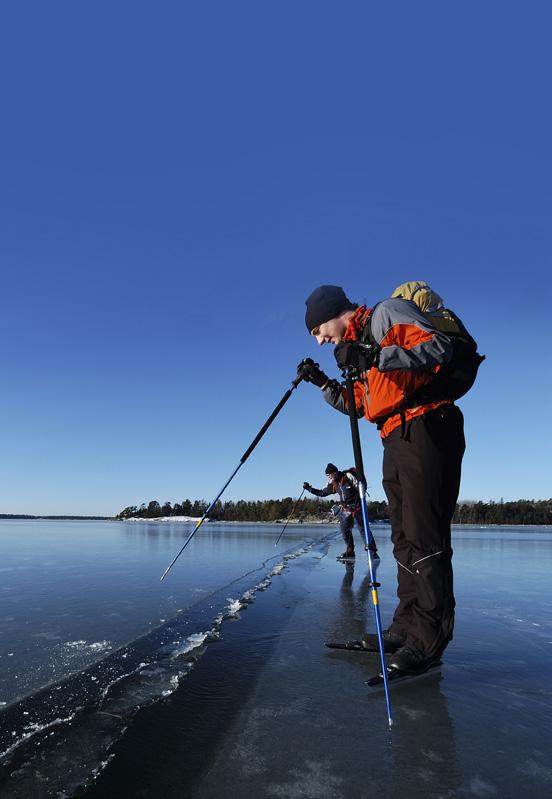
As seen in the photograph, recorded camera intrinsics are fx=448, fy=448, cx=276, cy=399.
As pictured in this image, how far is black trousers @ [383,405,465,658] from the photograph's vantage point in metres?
2.84

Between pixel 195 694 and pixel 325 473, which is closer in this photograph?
pixel 195 694

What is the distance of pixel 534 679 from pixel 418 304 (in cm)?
250

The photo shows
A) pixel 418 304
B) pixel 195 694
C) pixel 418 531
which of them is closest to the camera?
pixel 195 694

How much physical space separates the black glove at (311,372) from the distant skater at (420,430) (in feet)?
2.37

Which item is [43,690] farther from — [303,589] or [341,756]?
[303,589]

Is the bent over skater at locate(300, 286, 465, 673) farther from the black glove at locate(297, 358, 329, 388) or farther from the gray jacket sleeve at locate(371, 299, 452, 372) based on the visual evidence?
the black glove at locate(297, 358, 329, 388)

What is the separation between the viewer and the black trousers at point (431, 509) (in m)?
2.84

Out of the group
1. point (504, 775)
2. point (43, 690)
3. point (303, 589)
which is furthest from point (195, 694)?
point (303, 589)

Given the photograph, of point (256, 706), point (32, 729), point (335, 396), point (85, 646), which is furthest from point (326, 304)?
point (85, 646)

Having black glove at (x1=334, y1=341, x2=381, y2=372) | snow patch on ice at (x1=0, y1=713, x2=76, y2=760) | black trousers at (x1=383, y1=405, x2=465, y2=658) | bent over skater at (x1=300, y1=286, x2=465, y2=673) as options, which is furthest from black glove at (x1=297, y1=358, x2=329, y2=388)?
snow patch on ice at (x1=0, y1=713, x2=76, y2=760)

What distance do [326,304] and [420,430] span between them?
1.18 metres

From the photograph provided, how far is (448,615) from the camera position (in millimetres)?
2859

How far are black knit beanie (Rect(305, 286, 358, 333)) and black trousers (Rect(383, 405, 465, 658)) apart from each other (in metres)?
1.03

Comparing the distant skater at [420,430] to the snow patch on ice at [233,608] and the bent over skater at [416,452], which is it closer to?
the bent over skater at [416,452]
